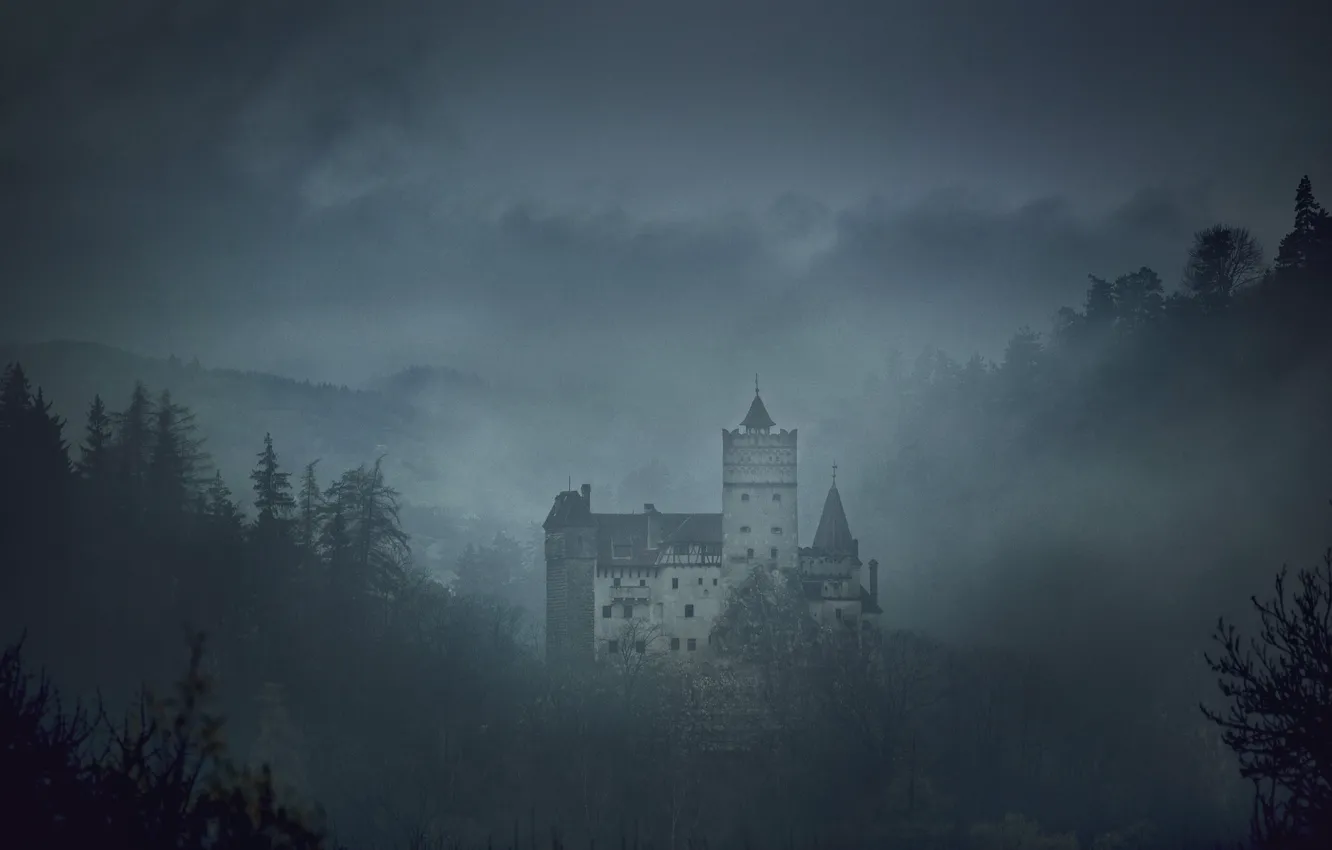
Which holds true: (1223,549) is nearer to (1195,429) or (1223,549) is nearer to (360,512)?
(1195,429)

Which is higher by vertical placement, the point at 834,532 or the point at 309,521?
Answer: the point at 309,521

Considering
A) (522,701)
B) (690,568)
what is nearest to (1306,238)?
(690,568)

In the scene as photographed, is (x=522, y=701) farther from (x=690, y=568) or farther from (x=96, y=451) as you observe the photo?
(x=96, y=451)

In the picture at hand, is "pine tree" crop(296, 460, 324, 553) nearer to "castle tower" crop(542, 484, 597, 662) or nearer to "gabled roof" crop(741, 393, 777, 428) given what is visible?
"castle tower" crop(542, 484, 597, 662)

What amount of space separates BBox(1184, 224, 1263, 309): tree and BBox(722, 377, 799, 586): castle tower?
4151cm

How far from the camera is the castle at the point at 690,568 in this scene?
68.9 metres

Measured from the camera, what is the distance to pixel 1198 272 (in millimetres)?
93688

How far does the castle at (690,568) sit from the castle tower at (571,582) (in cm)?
6

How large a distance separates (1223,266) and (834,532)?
43185mm

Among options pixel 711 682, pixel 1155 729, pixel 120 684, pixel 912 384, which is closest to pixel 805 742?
pixel 711 682

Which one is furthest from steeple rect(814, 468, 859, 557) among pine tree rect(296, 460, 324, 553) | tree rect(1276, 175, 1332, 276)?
tree rect(1276, 175, 1332, 276)

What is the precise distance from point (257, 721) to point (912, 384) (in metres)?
65.5

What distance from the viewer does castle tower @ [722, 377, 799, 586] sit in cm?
6925

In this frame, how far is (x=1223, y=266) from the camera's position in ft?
303
